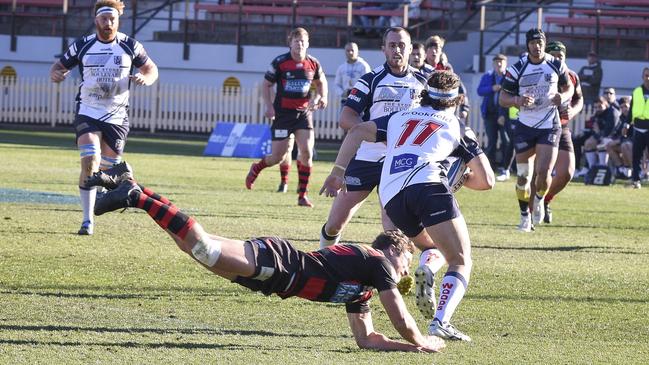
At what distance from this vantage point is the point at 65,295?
8555mm

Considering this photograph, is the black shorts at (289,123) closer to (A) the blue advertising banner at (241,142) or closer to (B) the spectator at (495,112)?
(B) the spectator at (495,112)

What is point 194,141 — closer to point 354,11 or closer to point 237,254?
point 354,11

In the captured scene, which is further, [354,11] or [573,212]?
[354,11]

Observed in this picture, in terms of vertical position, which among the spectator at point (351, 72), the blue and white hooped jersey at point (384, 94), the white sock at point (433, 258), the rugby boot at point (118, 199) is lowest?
the white sock at point (433, 258)

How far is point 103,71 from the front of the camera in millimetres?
12273

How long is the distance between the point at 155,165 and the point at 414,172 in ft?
52.2

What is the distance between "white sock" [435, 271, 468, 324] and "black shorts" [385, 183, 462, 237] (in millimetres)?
356

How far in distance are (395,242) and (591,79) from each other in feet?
73.8

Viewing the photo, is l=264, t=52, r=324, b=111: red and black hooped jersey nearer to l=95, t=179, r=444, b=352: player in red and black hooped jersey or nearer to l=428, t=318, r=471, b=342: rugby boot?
l=95, t=179, r=444, b=352: player in red and black hooped jersey

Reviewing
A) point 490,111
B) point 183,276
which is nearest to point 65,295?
point 183,276

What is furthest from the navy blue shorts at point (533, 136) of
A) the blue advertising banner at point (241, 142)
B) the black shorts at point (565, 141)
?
the blue advertising banner at point (241, 142)

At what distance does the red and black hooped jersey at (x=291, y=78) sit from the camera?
55.9 feet

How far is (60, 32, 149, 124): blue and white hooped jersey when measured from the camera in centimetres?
1227

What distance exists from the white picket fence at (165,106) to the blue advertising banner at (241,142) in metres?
4.48
